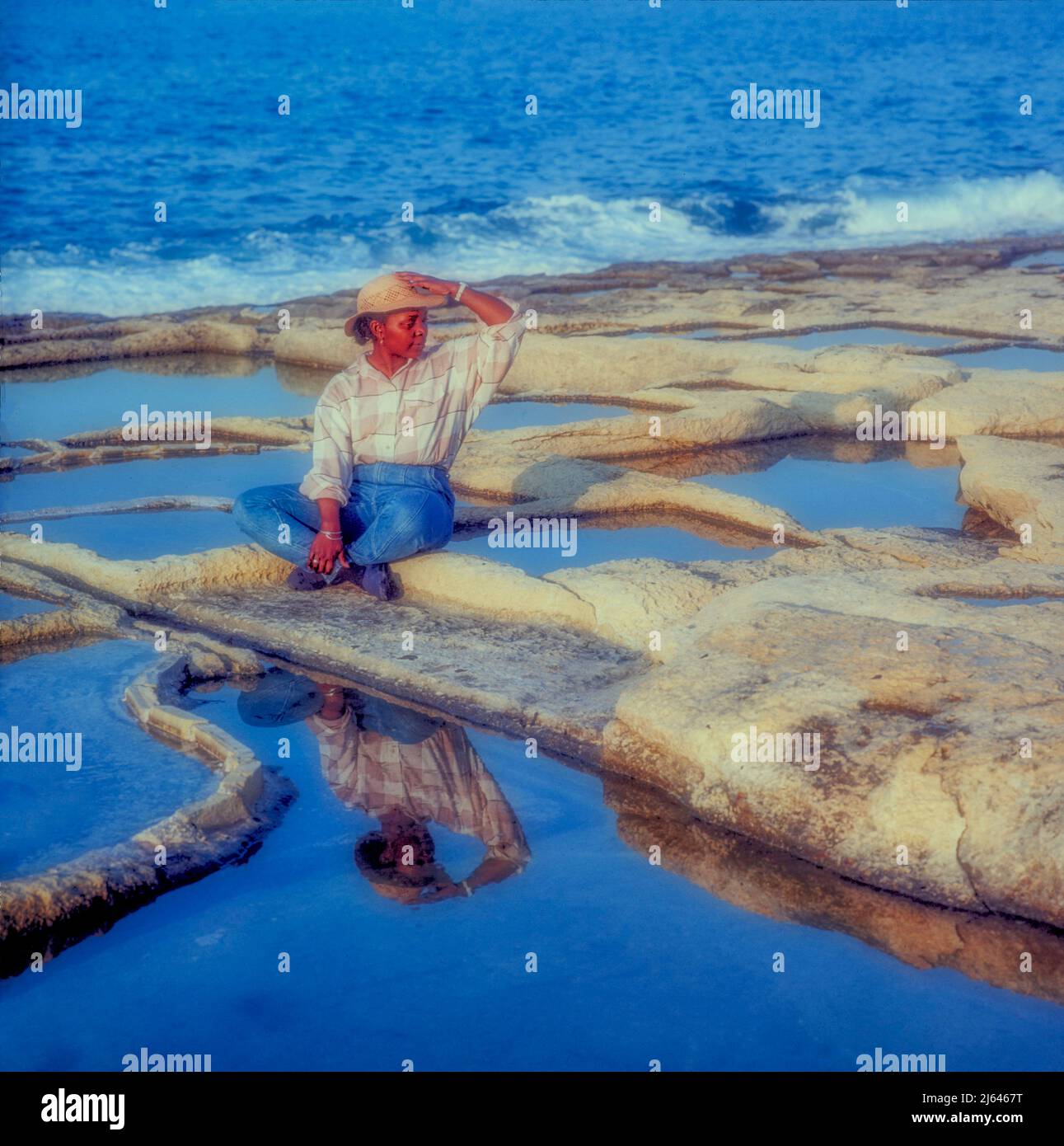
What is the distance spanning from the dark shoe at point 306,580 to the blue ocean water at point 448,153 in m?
8.69

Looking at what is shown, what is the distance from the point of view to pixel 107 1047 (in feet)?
8.40

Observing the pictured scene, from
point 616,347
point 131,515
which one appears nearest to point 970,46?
point 616,347

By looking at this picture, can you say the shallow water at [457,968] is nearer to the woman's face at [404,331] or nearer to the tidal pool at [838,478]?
the woman's face at [404,331]

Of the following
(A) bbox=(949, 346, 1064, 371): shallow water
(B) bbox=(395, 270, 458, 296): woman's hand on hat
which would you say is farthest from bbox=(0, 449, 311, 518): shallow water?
(A) bbox=(949, 346, 1064, 371): shallow water

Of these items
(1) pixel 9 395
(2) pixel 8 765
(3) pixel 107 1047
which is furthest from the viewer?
(1) pixel 9 395

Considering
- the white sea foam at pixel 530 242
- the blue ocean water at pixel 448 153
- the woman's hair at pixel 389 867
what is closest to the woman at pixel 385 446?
the woman's hair at pixel 389 867

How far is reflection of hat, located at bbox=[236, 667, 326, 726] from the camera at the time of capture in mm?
3922

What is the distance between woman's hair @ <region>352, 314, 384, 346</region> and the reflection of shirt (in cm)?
129

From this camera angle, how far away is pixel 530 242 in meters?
17.3

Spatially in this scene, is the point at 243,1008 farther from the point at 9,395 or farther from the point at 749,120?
the point at 749,120

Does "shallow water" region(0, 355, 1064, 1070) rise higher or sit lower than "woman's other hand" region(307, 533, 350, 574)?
lower

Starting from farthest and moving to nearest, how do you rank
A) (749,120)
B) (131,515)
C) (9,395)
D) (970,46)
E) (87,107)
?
(970,46) < (749,120) < (87,107) < (9,395) < (131,515)

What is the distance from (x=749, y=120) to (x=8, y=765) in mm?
28790

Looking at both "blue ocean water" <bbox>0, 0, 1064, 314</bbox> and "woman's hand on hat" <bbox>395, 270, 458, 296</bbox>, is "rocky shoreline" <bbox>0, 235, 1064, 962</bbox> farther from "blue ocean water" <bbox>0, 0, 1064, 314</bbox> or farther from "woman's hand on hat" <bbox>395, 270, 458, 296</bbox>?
"blue ocean water" <bbox>0, 0, 1064, 314</bbox>
